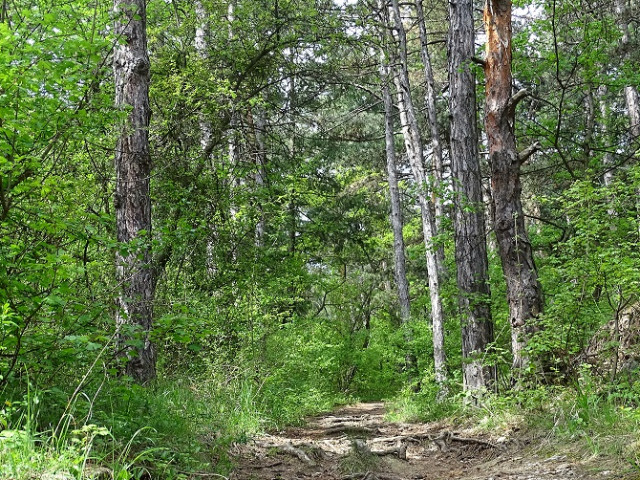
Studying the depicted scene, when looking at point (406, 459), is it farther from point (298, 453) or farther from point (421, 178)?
point (421, 178)

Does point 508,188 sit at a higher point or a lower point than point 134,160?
lower

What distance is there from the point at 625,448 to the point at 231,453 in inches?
139

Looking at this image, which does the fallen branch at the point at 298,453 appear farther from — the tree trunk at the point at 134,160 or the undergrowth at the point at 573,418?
the undergrowth at the point at 573,418

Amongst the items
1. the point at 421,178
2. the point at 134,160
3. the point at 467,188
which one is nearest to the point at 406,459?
the point at 467,188

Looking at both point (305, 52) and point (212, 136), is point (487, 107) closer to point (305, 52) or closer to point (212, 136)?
point (212, 136)

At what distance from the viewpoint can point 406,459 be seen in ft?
→ 19.7

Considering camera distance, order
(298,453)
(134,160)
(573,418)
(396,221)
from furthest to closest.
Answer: (396,221), (134,160), (298,453), (573,418)

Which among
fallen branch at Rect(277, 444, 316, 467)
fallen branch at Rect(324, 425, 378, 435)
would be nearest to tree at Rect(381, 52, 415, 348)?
fallen branch at Rect(324, 425, 378, 435)

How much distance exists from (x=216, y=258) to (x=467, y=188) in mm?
3937

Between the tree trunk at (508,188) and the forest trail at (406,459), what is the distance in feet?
3.89

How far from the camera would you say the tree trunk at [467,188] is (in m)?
7.86

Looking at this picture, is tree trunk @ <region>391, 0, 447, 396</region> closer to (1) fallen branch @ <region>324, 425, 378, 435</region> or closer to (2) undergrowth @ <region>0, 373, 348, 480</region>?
(1) fallen branch @ <region>324, 425, 378, 435</region>

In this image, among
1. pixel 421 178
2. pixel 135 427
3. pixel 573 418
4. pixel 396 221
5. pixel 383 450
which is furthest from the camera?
pixel 396 221

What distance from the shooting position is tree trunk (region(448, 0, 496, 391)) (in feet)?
25.8
